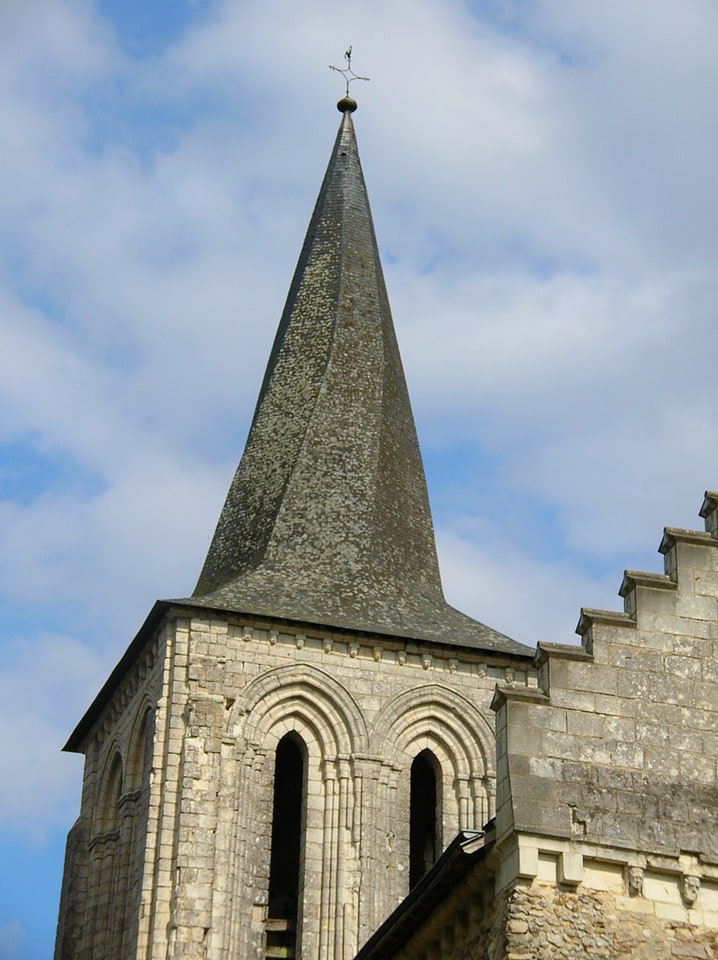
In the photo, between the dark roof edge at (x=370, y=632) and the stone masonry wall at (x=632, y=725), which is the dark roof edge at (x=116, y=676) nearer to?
the dark roof edge at (x=370, y=632)

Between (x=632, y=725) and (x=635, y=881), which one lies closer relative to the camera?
(x=635, y=881)

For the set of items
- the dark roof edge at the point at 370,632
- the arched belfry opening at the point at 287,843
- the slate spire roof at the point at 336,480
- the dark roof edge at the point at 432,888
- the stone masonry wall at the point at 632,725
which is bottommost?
the dark roof edge at the point at 432,888

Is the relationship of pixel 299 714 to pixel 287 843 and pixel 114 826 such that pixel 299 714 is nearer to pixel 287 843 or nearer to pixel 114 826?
pixel 287 843

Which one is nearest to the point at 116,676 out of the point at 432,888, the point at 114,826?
the point at 114,826

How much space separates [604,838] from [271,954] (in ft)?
36.5

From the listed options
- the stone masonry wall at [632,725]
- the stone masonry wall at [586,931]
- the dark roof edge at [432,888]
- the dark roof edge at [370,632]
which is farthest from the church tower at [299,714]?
the stone masonry wall at [586,931]

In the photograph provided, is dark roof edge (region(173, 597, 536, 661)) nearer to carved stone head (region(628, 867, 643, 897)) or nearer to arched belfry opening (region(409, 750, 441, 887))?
arched belfry opening (region(409, 750, 441, 887))

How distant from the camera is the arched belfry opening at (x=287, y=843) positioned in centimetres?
2231

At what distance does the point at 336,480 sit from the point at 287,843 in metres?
4.87

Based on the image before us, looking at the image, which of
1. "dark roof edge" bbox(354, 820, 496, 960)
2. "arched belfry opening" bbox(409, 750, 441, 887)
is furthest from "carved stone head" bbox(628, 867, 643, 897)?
"arched belfry opening" bbox(409, 750, 441, 887)

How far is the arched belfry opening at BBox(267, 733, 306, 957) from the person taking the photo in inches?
878

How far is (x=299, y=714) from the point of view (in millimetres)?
Answer: 23234

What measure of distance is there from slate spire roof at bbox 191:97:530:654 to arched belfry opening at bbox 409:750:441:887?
1776mm

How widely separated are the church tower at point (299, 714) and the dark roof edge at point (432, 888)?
309 inches
